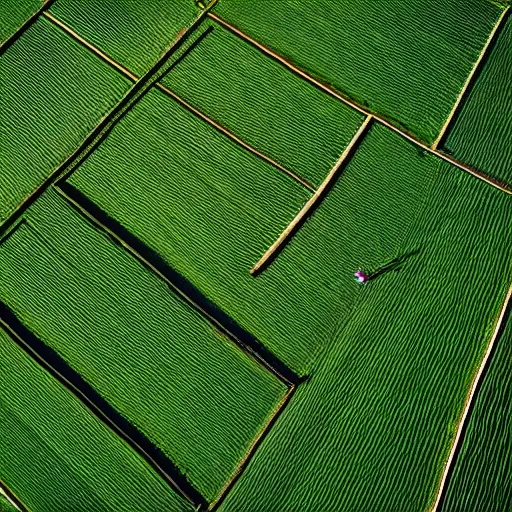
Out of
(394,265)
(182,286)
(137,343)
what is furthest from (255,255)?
(137,343)

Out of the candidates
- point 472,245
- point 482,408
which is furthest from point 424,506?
point 472,245

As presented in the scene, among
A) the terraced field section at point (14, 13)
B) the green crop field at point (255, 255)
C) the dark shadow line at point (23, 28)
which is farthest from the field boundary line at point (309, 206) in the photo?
the terraced field section at point (14, 13)

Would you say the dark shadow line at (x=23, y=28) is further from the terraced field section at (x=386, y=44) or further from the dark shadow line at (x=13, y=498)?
the dark shadow line at (x=13, y=498)

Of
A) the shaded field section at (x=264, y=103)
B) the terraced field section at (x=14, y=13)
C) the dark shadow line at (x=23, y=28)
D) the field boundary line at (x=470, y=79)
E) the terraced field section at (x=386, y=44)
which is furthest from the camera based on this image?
the terraced field section at (x=14, y=13)

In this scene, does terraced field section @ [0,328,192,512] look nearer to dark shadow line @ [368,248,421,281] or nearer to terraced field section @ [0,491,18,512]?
terraced field section @ [0,491,18,512]

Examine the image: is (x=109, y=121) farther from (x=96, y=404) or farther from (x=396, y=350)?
(x=396, y=350)

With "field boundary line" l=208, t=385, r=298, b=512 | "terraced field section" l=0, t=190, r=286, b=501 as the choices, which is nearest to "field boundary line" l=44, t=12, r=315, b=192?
"terraced field section" l=0, t=190, r=286, b=501
